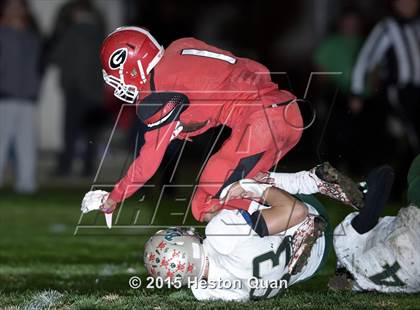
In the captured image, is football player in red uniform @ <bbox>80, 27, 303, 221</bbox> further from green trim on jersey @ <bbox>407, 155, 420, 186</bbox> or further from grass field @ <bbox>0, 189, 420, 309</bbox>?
green trim on jersey @ <bbox>407, 155, 420, 186</bbox>

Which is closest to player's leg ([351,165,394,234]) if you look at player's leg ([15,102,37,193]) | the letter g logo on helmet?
the letter g logo on helmet

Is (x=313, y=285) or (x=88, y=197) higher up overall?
(x=88, y=197)

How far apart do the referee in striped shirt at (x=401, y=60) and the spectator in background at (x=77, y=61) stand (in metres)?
3.56

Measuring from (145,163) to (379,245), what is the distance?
127 cm

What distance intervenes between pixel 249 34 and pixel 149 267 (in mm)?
10928

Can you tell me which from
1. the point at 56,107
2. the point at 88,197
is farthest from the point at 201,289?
the point at 56,107

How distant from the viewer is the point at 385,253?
198 inches

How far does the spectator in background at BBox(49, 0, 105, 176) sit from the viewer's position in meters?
11.0

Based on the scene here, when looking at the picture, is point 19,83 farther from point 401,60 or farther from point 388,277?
point 388,277

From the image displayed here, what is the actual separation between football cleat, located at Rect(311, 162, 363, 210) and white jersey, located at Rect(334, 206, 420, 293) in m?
0.17

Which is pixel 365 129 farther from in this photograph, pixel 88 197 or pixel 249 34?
pixel 88 197

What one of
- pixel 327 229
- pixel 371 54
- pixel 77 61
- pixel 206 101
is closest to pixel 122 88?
pixel 206 101

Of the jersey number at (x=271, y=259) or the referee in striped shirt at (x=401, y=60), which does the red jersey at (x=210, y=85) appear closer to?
the jersey number at (x=271, y=259)

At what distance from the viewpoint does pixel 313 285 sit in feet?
18.2
